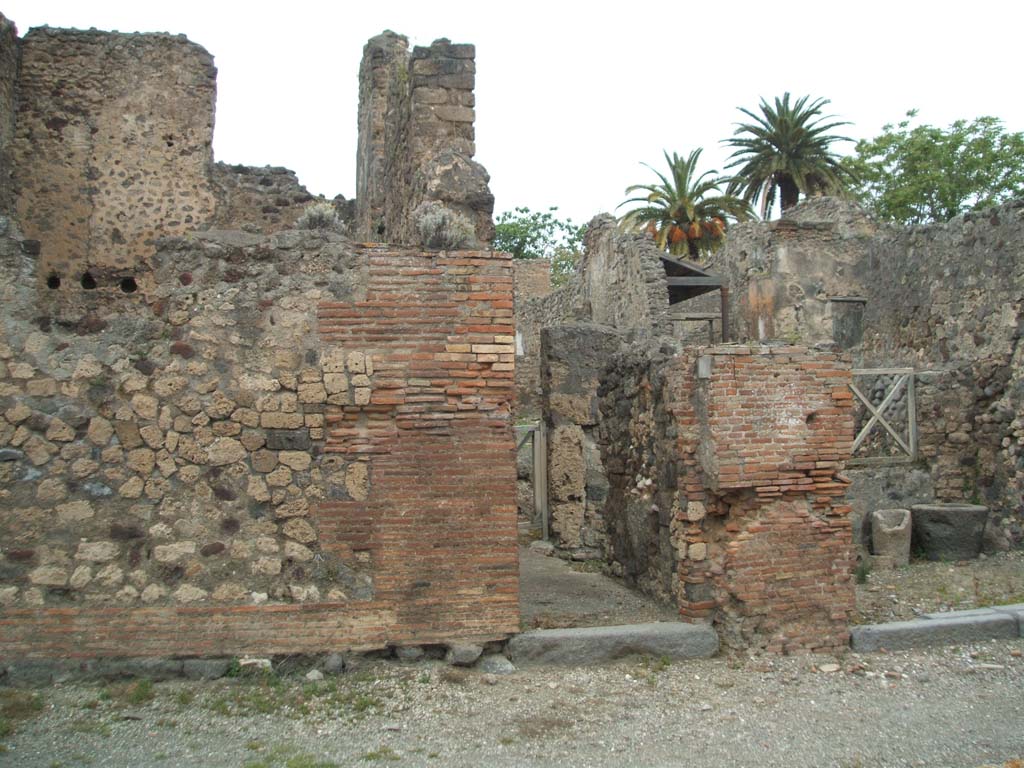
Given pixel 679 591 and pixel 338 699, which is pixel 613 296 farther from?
pixel 338 699

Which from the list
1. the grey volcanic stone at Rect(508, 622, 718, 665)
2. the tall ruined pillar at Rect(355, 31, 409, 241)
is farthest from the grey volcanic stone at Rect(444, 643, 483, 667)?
the tall ruined pillar at Rect(355, 31, 409, 241)

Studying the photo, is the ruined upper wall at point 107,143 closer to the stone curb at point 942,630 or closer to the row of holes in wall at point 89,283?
the row of holes in wall at point 89,283

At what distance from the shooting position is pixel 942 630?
22.1 feet

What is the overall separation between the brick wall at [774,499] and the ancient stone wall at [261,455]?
154 cm

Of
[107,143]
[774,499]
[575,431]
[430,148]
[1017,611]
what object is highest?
[107,143]

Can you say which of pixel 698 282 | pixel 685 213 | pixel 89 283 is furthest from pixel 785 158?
pixel 89 283

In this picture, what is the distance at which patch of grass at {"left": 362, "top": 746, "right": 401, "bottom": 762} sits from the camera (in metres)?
4.78

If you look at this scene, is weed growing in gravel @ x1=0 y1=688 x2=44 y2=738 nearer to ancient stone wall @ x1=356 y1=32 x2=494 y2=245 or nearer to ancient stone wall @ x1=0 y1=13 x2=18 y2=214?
ancient stone wall @ x1=356 y1=32 x2=494 y2=245

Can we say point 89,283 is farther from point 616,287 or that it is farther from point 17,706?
point 616,287

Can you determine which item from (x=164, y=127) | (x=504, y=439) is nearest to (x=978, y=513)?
(x=504, y=439)

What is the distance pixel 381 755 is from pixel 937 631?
4.26 metres

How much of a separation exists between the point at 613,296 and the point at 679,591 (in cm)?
1062

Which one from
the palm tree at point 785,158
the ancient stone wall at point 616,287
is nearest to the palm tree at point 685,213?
the palm tree at point 785,158

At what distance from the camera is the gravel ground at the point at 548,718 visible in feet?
15.9
